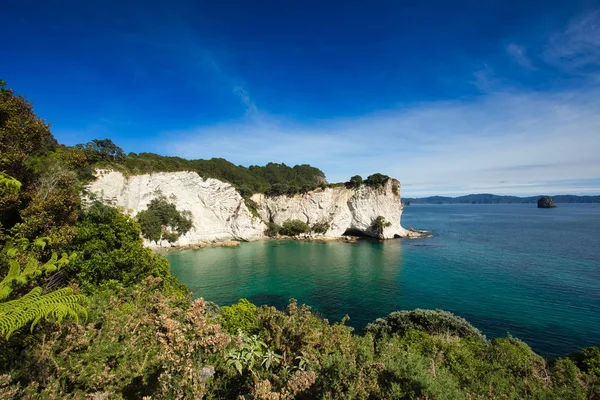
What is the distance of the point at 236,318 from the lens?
13.4 m

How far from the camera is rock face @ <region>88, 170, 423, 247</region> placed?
39906 millimetres

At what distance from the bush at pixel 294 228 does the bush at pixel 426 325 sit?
4087cm

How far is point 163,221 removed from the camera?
41.8 metres

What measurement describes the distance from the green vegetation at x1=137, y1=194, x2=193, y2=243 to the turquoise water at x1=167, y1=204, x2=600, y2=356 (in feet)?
16.6

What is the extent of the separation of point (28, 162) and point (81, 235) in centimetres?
461

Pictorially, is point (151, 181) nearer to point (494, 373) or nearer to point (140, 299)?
point (140, 299)

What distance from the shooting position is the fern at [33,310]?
4.11m

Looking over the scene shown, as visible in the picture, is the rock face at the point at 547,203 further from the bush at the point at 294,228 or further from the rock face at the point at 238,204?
the bush at the point at 294,228

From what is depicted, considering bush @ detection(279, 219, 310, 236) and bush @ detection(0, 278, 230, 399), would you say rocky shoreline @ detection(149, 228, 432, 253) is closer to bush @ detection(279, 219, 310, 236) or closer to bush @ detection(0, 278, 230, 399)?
bush @ detection(279, 219, 310, 236)

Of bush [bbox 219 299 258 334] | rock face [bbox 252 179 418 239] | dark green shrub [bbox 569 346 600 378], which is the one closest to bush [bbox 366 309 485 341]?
dark green shrub [bbox 569 346 600 378]

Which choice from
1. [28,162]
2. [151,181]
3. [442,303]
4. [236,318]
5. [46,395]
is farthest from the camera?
[151,181]

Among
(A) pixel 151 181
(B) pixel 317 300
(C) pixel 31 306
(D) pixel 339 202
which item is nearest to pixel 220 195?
(A) pixel 151 181

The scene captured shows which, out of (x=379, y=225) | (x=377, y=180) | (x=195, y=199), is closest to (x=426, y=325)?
(x=379, y=225)

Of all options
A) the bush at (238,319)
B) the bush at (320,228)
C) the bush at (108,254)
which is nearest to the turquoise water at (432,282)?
the bush at (238,319)
